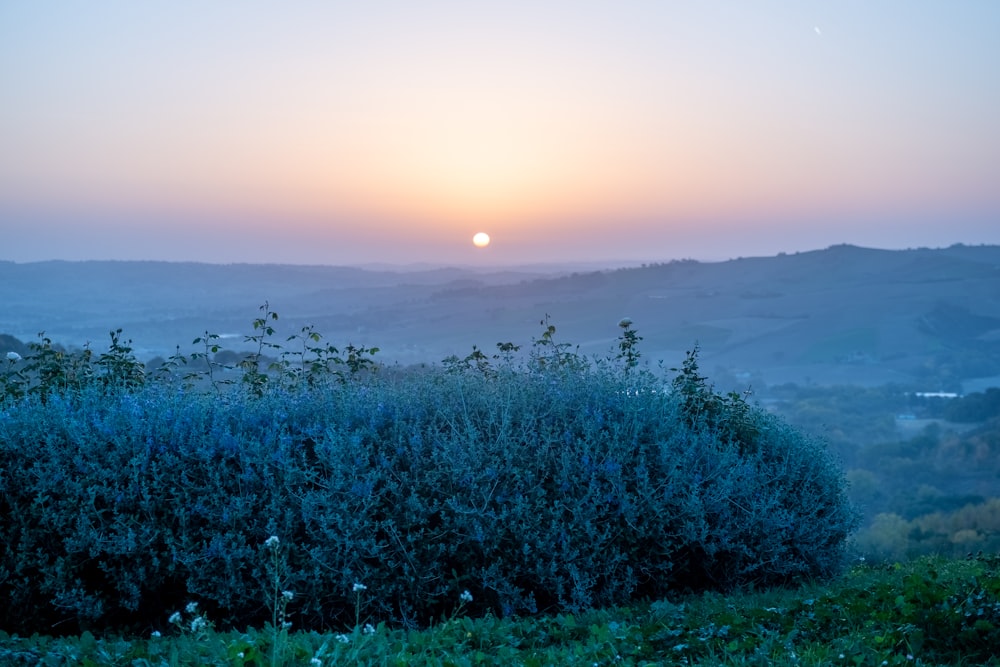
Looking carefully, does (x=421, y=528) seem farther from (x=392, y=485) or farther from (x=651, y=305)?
(x=651, y=305)

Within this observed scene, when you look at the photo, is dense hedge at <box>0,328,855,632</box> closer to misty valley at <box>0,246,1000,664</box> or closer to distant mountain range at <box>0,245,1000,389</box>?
misty valley at <box>0,246,1000,664</box>

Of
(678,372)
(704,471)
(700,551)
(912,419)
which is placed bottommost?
(912,419)

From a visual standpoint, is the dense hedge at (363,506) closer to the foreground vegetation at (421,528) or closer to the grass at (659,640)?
the foreground vegetation at (421,528)

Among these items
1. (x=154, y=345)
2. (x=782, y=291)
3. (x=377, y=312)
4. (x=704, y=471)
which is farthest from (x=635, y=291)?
(x=704, y=471)

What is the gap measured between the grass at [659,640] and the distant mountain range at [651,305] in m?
5.62

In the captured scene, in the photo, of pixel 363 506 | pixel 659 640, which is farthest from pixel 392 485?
pixel 659 640

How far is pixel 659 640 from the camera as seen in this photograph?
4.57 meters

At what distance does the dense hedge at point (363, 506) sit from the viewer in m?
5.47

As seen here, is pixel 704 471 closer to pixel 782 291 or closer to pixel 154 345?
pixel 154 345

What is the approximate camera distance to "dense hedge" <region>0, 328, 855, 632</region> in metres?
5.47

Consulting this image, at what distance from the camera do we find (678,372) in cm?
795

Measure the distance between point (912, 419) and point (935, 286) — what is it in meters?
14.5

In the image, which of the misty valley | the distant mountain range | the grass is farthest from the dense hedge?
the distant mountain range

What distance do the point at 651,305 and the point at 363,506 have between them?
28.6m
